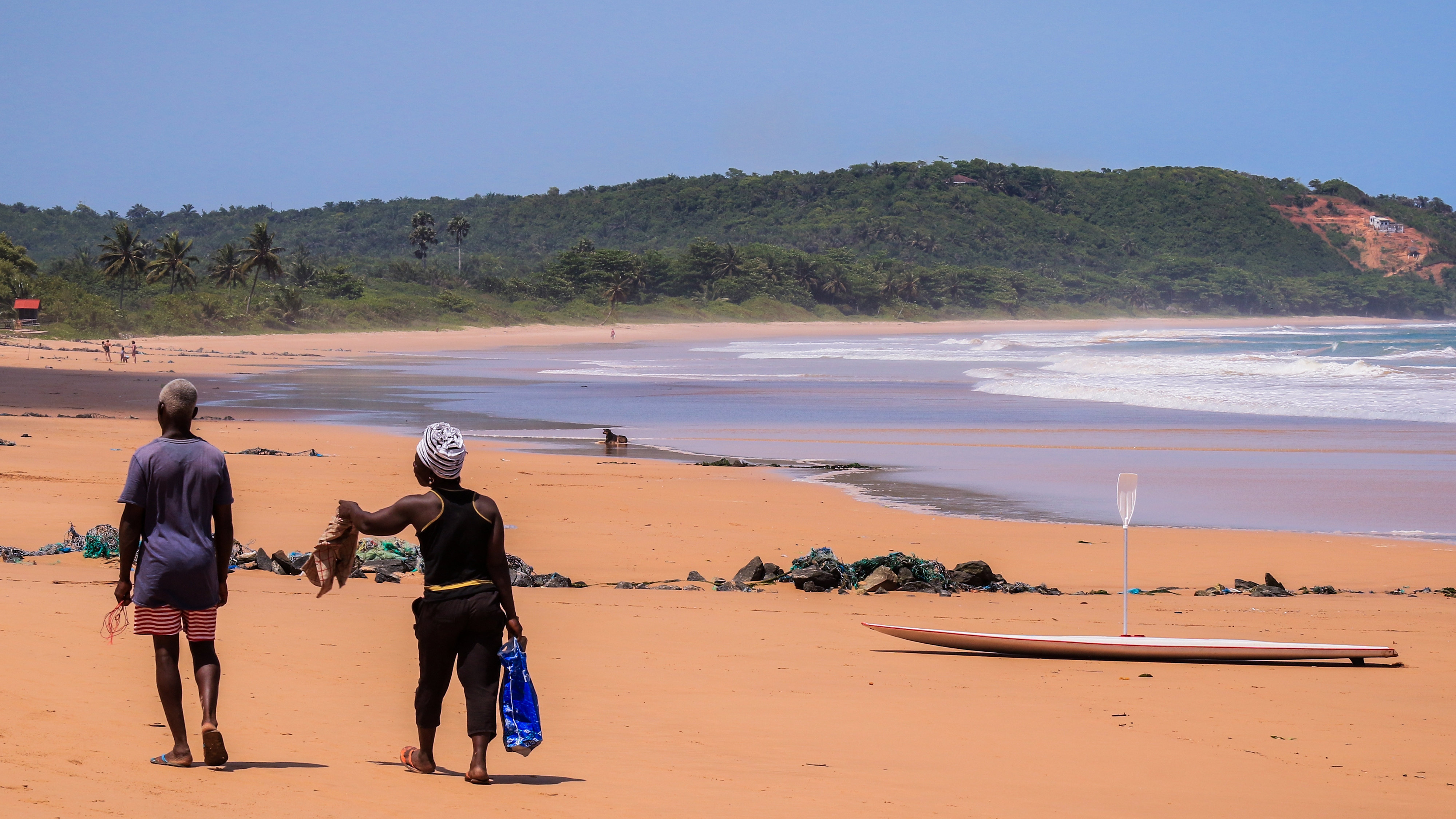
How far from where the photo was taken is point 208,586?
4648 mm

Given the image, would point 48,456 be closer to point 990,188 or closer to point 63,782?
point 63,782

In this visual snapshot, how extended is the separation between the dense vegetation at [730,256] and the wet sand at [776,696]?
186 feet

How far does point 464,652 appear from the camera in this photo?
184 inches

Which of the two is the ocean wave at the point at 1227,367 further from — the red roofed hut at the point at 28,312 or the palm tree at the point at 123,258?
the palm tree at the point at 123,258

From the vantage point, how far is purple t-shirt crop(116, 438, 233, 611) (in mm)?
4551

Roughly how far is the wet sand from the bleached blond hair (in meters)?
1.27

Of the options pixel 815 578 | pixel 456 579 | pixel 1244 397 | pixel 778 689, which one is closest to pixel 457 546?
pixel 456 579

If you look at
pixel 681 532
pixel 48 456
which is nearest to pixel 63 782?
pixel 681 532

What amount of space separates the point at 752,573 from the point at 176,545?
5.63m

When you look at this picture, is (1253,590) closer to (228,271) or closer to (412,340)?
(412,340)

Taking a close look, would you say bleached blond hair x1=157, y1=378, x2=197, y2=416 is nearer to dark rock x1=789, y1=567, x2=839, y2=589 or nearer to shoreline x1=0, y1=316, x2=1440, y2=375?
dark rock x1=789, y1=567, x2=839, y2=589

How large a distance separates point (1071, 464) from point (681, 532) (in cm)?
774

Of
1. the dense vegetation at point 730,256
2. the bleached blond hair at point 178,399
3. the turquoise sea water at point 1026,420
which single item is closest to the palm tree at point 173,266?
the dense vegetation at point 730,256

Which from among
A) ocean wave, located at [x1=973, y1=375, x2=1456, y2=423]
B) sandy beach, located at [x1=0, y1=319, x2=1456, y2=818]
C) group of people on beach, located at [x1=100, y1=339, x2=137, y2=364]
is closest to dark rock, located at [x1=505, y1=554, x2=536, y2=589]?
sandy beach, located at [x1=0, y1=319, x2=1456, y2=818]
